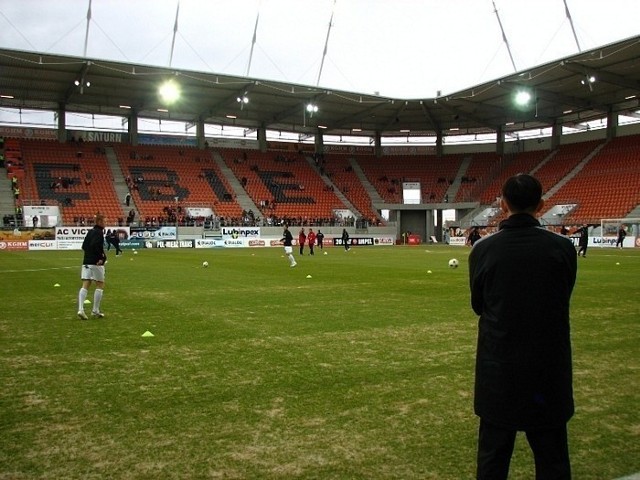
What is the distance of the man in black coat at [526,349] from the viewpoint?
3.01 m

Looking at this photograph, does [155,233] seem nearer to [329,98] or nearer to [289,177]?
[289,177]

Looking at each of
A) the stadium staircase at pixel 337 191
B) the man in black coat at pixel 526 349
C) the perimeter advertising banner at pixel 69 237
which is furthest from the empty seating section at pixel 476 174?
the man in black coat at pixel 526 349

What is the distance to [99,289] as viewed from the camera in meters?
11.1

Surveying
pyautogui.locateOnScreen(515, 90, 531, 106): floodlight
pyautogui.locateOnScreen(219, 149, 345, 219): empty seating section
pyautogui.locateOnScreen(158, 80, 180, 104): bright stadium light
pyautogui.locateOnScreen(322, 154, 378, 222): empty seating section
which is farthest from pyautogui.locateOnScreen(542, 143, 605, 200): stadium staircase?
pyautogui.locateOnScreen(158, 80, 180, 104): bright stadium light

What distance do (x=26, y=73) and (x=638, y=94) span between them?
51089 mm

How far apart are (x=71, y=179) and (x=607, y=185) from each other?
49.1 m

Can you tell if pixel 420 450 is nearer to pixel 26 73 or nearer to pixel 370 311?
pixel 370 311

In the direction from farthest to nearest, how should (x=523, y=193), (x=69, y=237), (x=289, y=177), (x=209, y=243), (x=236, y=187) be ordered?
(x=289, y=177) → (x=236, y=187) → (x=209, y=243) → (x=69, y=237) → (x=523, y=193)

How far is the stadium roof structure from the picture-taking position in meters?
43.9

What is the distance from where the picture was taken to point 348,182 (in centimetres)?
6662

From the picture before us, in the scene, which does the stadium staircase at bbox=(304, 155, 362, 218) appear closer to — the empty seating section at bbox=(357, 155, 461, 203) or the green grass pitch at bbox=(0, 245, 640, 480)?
the empty seating section at bbox=(357, 155, 461, 203)

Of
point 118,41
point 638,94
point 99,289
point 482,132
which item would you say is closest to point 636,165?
point 638,94

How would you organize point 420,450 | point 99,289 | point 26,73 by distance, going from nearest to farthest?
point 420,450
point 99,289
point 26,73

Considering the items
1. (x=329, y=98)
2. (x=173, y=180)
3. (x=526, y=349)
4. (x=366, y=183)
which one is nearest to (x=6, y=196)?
(x=173, y=180)
